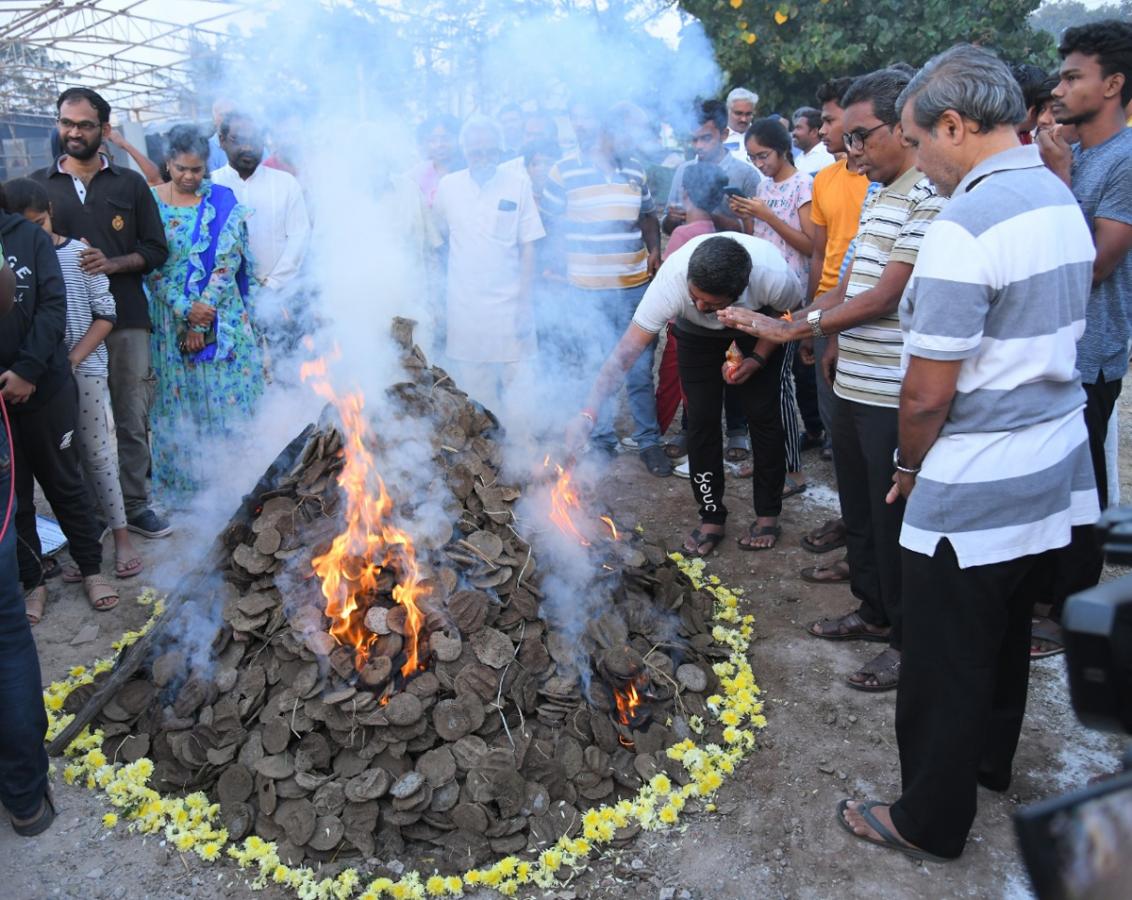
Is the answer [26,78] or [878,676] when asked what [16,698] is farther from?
[26,78]

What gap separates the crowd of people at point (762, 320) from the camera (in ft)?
→ 7.57

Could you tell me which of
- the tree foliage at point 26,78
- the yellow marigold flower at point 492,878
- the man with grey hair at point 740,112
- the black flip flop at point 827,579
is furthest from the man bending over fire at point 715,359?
the tree foliage at point 26,78

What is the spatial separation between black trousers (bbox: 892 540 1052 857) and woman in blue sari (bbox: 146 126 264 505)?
416 centimetres

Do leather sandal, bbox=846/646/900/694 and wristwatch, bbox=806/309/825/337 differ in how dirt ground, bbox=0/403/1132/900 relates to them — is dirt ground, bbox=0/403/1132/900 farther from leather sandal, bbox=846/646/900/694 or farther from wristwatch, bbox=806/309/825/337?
wristwatch, bbox=806/309/825/337

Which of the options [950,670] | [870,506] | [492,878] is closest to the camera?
[950,670]

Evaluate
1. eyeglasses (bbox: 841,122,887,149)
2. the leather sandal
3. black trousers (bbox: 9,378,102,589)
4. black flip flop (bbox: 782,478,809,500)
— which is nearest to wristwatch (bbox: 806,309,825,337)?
eyeglasses (bbox: 841,122,887,149)

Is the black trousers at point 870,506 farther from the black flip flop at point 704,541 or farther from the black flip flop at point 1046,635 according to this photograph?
the black flip flop at point 704,541

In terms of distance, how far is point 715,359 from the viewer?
15.5ft

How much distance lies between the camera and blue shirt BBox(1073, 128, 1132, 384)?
3359 millimetres

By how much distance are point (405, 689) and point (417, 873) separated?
656 millimetres

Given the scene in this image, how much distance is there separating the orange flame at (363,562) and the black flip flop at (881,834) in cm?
163

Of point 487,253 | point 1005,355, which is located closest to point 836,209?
point 487,253

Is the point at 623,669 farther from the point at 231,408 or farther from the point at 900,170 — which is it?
the point at 231,408

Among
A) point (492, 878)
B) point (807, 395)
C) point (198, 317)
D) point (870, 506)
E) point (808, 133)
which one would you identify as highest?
point (808, 133)
